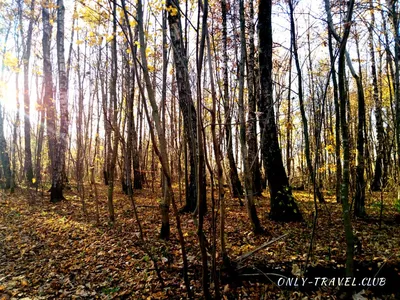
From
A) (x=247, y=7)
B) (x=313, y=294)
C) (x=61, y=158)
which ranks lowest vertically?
(x=313, y=294)

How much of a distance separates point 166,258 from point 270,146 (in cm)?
310

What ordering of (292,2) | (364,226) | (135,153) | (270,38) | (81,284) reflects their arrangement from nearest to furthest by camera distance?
(81,284)
(292,2)
(364,226)
(270,38)
(135,153)

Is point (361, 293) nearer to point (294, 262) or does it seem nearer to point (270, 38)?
point (294, 262)

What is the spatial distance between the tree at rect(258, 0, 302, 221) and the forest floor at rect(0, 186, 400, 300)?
34 cm

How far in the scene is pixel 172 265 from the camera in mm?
3643

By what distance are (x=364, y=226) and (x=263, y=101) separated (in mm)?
3440

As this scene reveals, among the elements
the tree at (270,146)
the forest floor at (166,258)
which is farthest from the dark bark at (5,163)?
the tree at (270,146)

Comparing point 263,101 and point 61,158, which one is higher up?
point 263,101

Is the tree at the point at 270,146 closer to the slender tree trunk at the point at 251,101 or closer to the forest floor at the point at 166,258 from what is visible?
the forest floor at the point at 166,258

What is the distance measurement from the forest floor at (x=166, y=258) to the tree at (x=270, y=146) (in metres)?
0.34

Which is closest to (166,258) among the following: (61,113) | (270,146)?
(270,146)

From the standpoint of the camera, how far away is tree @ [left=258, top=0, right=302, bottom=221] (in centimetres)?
506

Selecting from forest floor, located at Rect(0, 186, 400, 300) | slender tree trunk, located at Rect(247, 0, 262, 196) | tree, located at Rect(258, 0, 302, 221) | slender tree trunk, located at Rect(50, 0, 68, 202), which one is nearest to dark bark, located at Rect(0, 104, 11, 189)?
slender tree trunk, located at Rect(50, 0, 68, 202)

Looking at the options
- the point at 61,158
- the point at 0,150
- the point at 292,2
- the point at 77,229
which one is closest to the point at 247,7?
the point at 292,2
